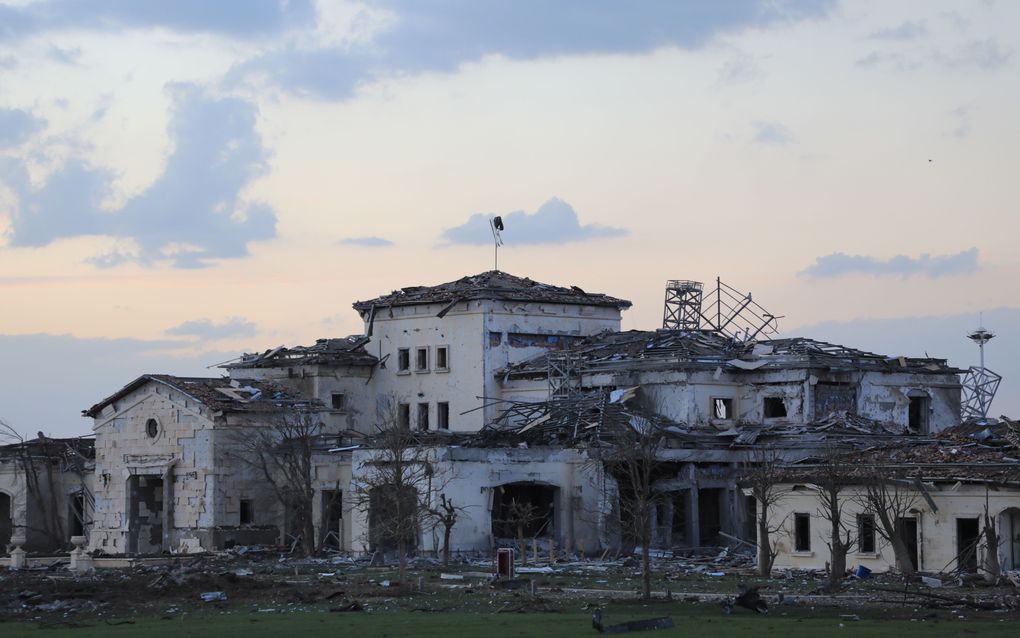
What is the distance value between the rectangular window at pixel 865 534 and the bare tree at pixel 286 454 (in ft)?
63.2

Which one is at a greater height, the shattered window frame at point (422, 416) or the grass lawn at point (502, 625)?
the shattered window frame at point (422, 416)

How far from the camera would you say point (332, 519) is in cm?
6288

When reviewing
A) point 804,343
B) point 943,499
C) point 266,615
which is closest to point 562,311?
point 804,343

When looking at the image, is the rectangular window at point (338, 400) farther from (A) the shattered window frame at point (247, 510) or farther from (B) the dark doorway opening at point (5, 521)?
(B) the dark doorway opening at point (5, 521)

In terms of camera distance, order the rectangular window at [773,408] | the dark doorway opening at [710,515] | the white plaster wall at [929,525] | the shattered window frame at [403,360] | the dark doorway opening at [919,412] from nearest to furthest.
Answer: the white plaster wall at [929,525]
the dark doorway opening at [710,515]
the rectangular window at [773,408]
the dark doorway opening at [919,412]
the shattered window frame at [403,360]

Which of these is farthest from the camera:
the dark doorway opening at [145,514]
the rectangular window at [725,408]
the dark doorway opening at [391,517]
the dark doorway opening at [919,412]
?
the dark doorway opening at [919,412]

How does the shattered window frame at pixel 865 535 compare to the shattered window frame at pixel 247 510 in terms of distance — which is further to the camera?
the shattered window frame at pixel 247 510

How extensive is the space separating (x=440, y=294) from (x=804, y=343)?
44.8 ft

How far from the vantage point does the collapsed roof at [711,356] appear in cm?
6372

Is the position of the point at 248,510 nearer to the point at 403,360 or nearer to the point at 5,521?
the point at 403,360

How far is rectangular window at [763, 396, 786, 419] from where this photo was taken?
63.9 m

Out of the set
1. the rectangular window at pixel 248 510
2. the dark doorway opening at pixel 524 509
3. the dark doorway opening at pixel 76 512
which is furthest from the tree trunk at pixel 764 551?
the dark doorway opening at pixel 76 512

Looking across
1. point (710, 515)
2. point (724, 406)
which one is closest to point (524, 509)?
point (710, 515)

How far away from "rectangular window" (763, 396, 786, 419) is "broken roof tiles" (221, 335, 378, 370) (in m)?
15.8
